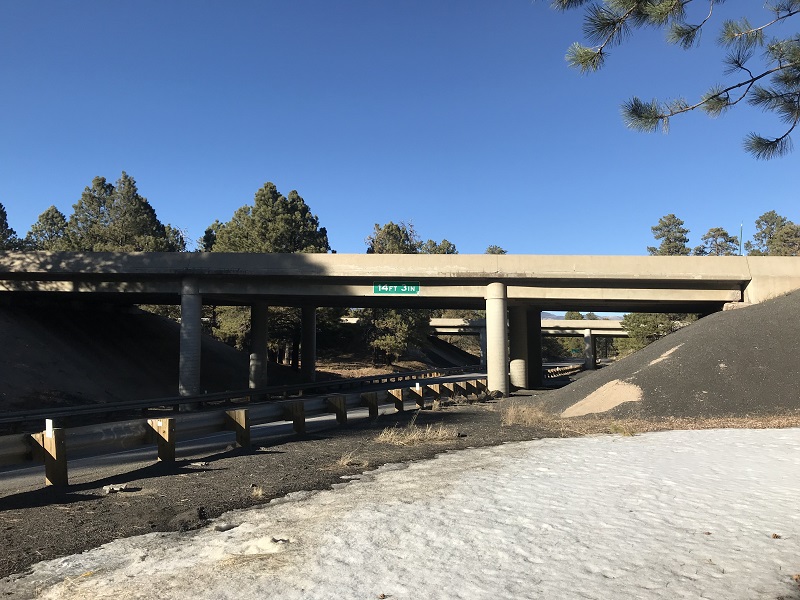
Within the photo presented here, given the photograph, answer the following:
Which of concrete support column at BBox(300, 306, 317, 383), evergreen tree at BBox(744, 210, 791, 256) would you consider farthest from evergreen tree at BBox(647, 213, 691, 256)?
concrete support column at BBox(300, 306, 317, 383)

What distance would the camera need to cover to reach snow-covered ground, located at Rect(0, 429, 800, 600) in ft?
14.0

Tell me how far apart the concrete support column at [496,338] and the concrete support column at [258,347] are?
1678cm

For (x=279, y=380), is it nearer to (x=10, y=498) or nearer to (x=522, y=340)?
(x=522, y=340)

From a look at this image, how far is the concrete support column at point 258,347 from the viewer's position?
39.7 meters

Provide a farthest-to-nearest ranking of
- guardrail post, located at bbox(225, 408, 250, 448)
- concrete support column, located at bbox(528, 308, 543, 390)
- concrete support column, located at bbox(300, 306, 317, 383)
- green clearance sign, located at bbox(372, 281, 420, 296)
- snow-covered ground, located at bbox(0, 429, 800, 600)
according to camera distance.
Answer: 1. concrete support column, located at bbox(300, 306, 317, 383)
2. concrete support column, located at bbox(528, 308, 543, 390)
3. green clearance sign, located at bbox(372, 281, 420, 296)
4. guardrail post, located at bbox(225, 408, 250, 448)
5. snow-covered ground, located at bbox(0, 429, 800, 600)

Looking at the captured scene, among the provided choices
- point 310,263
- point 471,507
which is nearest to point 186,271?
point 310,263

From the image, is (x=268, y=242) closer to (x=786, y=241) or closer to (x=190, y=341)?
(x=190, y=341)

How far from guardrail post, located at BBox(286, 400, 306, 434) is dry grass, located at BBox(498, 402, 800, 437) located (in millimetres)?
5639

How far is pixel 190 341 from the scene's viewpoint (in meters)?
31.0

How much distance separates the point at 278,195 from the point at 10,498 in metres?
52.8

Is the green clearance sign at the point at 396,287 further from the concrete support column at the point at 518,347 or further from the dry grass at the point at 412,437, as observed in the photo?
the dry grass at the point at 412,437

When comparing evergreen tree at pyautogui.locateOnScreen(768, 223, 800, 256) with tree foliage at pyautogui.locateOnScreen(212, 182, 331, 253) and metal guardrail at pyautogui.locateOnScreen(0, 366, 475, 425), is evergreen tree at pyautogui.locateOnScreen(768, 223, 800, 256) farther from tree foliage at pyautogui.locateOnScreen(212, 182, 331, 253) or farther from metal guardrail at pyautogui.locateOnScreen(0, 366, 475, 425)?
tree foliage at pyautogui.locateOnScreen(212, 182, 331, 253)

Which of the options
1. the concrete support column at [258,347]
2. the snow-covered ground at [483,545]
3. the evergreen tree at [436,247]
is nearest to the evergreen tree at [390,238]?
the evergreen tree at [436,247]

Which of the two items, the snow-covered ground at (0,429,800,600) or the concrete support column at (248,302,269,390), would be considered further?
the concrete support column at (248,302,269,390)
